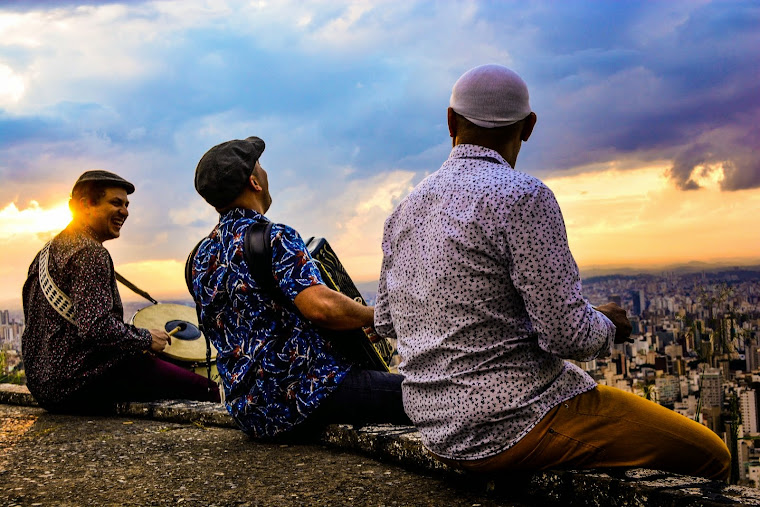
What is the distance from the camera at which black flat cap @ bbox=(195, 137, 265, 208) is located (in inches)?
142

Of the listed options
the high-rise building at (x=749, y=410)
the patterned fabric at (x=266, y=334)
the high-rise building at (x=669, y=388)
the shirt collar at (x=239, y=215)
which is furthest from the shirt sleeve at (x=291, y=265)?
the high-rise building at (x=669, y=388)

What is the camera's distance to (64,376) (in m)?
4.93

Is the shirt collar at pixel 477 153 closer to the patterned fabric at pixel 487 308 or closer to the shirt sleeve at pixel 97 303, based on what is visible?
the patterned fabric at pixel 487 308

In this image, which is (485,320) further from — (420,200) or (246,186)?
(246,186)

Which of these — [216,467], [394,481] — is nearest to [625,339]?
[394,481]

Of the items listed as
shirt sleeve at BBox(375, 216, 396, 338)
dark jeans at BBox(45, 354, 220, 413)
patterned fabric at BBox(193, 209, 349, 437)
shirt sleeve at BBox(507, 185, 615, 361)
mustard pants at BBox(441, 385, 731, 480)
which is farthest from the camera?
dark jeans at BBox(45, 354, 220, 413)

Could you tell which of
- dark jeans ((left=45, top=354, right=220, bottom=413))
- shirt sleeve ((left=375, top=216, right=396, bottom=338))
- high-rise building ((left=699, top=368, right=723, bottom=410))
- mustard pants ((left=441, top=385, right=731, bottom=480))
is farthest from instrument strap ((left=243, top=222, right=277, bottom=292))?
high-rise building ((left=699, top=368, right=723, bottom=410))

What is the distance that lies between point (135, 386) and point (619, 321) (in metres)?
3.60

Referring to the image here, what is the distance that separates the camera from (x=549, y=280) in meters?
2.26

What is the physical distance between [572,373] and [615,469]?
0.34 m

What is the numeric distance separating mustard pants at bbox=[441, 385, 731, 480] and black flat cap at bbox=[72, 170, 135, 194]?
11.5 ft

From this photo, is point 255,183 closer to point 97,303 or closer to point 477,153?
point 477,153

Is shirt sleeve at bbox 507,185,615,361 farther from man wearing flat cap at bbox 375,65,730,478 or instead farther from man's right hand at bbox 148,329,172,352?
man's right hand at bbox 148,329,172,352

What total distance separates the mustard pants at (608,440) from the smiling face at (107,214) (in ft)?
11.4
